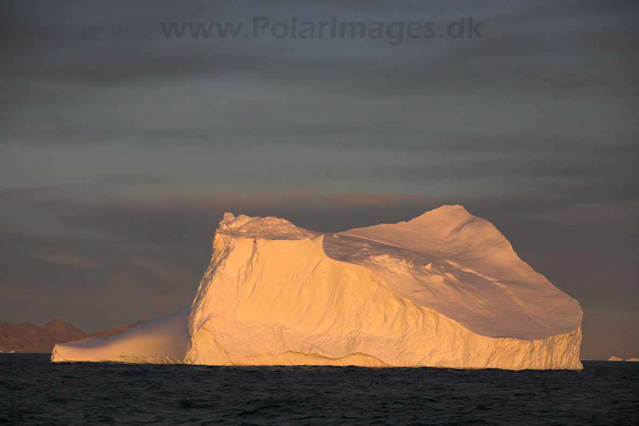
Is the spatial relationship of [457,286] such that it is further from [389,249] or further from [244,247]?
[244,247]

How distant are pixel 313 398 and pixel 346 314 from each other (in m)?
11.3

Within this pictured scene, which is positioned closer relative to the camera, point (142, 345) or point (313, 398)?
point (313, 398)

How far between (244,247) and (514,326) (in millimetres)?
12398

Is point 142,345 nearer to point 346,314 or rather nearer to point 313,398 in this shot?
point 346,314

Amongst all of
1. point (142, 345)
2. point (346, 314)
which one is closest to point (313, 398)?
point (346, 314)

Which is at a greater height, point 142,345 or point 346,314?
point 346,314

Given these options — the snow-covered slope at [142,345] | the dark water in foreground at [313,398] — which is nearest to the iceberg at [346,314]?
the snow-covered slope at [142,345]

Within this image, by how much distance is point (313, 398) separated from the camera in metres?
29.7

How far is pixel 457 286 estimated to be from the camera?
1674 inches

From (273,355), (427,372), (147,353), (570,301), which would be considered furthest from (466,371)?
(147,353)

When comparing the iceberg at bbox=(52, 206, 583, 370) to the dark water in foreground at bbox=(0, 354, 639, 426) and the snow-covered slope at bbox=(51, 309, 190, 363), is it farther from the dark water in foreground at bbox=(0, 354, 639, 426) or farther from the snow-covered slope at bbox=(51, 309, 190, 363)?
the dark water in foreground at bbox=(0, 354, 639, 426)

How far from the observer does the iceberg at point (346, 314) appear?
39844 millimetres

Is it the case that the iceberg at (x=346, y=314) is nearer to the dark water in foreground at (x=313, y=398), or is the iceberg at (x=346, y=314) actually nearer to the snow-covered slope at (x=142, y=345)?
the snow-covered slope at (x=142, y=345)

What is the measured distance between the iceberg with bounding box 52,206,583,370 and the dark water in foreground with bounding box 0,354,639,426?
1.00 meters
